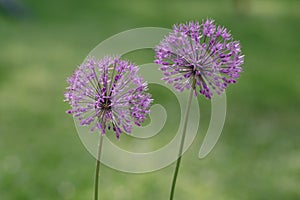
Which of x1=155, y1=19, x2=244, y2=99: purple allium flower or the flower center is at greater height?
x1=155, y1=19, x2=244, y2=99: purple allium flower

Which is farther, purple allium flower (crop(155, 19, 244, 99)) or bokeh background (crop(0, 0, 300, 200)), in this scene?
bokeh background (crop(0, 0, 300, 200))

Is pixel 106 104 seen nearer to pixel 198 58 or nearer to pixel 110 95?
pixel 110 95

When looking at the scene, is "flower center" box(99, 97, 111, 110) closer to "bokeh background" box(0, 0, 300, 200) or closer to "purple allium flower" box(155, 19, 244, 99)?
"purple allium flower" box(155, 19, 244, 99)

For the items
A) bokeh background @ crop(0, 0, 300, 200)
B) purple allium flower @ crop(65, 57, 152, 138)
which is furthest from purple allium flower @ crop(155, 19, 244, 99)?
bokeh background @ crop(0, 0, 300, 200)

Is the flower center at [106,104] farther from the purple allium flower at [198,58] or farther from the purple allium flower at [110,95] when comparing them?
the purple allium flower at [198,58]

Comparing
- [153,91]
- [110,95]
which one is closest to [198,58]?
[110,95]
